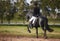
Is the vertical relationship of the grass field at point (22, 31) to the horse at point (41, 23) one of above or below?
below

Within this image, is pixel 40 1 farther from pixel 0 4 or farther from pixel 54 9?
pixel 0 4

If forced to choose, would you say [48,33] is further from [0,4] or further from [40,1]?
[0,4]

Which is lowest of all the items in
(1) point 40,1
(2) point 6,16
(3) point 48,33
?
(3) point 48,33

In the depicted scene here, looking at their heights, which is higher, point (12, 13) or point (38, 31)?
point (12, 13)

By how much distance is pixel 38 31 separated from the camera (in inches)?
227

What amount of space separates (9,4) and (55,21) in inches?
52.5

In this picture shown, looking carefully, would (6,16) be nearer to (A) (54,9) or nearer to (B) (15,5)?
(B) (15,5)

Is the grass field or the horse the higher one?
the horse

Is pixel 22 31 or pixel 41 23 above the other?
pixel 41 23

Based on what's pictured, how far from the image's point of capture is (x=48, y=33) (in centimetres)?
579

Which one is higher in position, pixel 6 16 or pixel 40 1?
pixel 40 1

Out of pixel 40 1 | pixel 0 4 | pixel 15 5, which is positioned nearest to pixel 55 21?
pixel 40 1

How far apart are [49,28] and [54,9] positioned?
53cm

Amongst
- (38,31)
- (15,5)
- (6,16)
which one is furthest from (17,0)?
(38,31)
